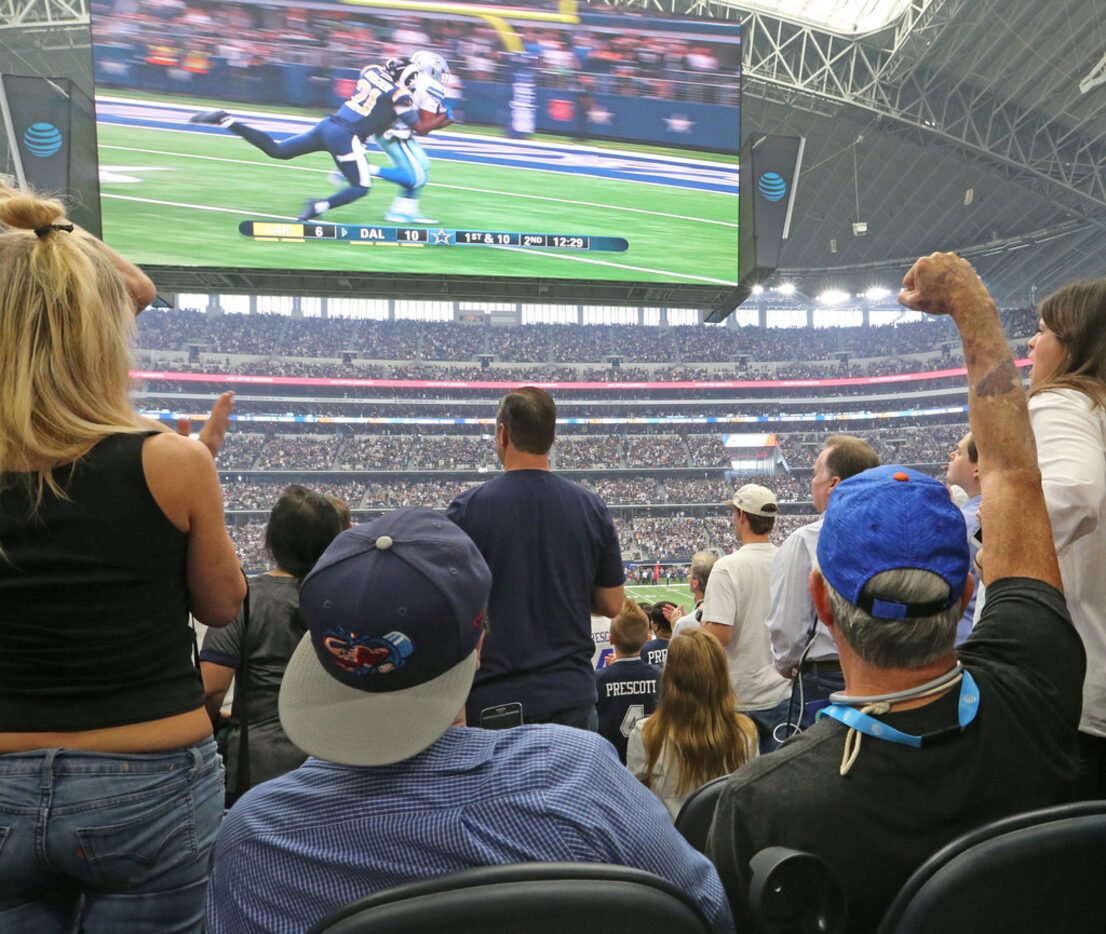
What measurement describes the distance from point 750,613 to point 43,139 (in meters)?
5.80

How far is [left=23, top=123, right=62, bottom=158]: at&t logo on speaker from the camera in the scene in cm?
569

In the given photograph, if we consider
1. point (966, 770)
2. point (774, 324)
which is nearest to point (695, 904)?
point (966, 770)

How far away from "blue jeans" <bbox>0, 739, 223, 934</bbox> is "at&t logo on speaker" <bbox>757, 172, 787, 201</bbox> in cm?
658

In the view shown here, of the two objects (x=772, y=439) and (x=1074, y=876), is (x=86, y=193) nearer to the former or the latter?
(x=1074, y=876)

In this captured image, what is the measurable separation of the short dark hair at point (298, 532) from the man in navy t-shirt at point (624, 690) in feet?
5.50

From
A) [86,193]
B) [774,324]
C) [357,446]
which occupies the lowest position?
[357,446]

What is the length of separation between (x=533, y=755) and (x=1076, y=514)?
953 mm

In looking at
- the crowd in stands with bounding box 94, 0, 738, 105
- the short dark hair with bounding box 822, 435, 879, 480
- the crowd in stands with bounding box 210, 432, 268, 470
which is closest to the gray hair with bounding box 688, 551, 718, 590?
the short dark hair with bounding box 822, 435, 879, 480

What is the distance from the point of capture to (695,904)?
0.83 metres

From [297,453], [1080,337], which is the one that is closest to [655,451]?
[297,453]

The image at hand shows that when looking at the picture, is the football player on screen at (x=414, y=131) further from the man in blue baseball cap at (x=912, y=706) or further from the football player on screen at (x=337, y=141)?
the man in blue baseball cap at (x=912, y=706)

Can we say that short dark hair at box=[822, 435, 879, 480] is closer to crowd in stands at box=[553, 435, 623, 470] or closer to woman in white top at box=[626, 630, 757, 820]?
woman in white top at box=[626, 630, 757, 820]

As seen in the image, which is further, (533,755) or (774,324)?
(774,324)

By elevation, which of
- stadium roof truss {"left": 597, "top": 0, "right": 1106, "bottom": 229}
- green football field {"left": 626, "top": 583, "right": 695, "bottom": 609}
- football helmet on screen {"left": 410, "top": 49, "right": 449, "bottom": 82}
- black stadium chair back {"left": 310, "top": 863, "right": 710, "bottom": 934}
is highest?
stadium roof truss {"left": 597, "top": 0, "right": 1106, "bottom": 229}
